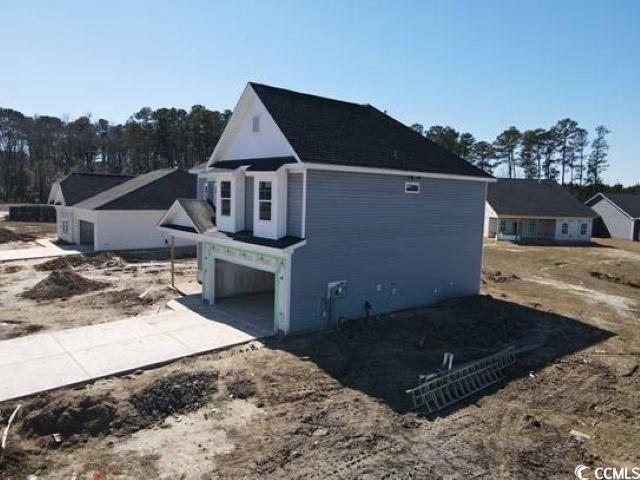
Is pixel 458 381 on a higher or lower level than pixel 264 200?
lower

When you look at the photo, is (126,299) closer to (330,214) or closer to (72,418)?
(330,214)

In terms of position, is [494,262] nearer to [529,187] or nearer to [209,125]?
[529,187]

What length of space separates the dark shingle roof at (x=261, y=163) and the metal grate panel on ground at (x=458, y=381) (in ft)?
25.7

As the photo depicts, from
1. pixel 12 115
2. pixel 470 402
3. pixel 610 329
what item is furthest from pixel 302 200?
pixel 12 115

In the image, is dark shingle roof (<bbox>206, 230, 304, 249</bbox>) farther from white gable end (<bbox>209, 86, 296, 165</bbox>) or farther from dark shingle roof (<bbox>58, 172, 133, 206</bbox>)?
dark shingle roof (<bbox>58, 172, 133, 206</bbox>)

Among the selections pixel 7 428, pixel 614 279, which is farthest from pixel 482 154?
pixel 7 428

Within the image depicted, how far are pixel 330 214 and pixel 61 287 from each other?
12070 millimetres

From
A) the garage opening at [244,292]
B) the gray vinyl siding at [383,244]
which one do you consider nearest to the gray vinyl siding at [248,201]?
the garage opening at [244,292]

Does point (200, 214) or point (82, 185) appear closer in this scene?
point (200, 214)

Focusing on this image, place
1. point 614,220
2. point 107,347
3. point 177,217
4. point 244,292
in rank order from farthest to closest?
point 614,220 → point 177,217 → point 244,292 → point 107,347

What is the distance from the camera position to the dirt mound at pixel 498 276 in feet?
80.7

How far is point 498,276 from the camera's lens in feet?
83.6

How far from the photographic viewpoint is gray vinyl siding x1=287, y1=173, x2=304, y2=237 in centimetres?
1445

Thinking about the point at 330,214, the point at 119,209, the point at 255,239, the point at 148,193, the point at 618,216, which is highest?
the point at 148,193
